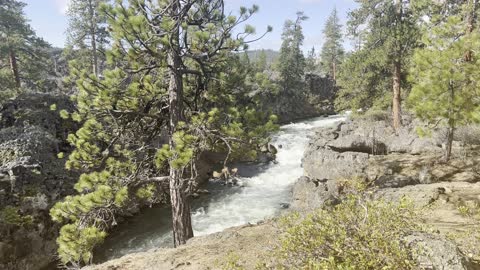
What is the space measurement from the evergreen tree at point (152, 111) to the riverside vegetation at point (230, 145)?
0.04 meters

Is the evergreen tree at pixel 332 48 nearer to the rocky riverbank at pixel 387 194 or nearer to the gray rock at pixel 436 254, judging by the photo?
the rocky riverbank at pixel 387 194

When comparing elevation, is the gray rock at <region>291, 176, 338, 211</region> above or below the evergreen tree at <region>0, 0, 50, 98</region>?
below

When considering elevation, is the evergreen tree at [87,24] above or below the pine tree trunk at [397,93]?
above

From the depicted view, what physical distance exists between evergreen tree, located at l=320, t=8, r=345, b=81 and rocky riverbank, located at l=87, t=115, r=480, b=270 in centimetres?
4252

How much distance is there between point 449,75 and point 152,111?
9.32 m

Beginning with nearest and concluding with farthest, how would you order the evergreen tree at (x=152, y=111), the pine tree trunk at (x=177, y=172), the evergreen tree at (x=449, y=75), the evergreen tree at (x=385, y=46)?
the evergreen tree at (x=152, y=111) < the pine tree trunk at (x=177, y=172) < the evergreen tree at (x=449, y=75) < the evergreen tree at (x=385, y=46)

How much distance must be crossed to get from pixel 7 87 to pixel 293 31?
4854 cm

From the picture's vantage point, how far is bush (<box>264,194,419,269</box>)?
11.3 ft


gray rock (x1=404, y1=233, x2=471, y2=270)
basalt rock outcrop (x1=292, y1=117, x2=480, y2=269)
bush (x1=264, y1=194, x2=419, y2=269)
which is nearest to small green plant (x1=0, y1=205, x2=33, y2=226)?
basalt rock outcrop (x1=292, y1=117, x2=480, y2=269)

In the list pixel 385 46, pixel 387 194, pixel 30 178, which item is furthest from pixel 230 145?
pixel 385 46

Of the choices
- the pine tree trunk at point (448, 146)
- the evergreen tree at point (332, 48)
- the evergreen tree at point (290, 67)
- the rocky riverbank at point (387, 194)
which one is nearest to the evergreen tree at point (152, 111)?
the rocky riverbank at point (387, 194)

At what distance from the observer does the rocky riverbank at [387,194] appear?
4410 millimetres

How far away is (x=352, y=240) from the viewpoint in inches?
145

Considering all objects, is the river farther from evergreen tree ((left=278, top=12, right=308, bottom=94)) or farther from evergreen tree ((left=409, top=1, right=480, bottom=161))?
evergreen tree ((left=278, top=12, right=308, bottom=94))
